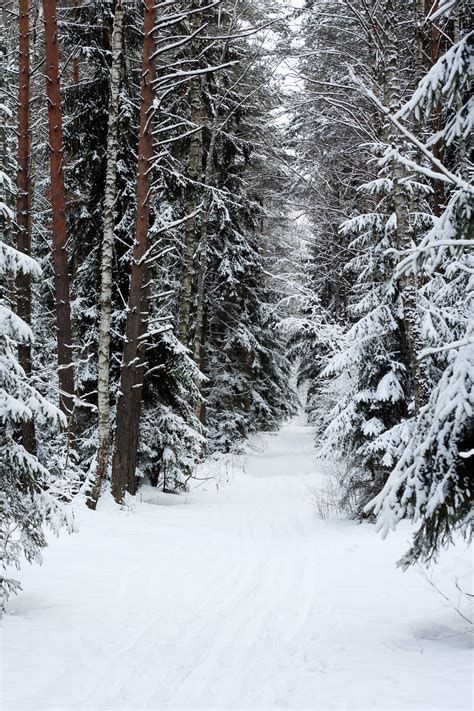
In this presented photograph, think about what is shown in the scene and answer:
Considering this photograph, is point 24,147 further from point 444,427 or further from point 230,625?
point 444,427

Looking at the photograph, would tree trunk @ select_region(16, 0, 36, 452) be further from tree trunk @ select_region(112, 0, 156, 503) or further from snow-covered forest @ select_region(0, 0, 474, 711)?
tree trunk @ select_region(112, 0, 156, 503)

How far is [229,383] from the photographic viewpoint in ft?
72.6

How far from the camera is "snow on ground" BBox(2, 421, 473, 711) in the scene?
3.58 metres

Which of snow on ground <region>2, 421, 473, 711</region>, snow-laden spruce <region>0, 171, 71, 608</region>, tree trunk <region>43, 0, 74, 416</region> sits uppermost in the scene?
tree trunk <region>43, 0, 74, 416</region>

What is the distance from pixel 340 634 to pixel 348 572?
228 cm

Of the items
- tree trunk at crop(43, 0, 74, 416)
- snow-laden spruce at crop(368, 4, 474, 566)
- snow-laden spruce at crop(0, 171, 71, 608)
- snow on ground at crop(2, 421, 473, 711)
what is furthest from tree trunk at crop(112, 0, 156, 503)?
snow-laden spruce at crop(368, 4, 474, 566)

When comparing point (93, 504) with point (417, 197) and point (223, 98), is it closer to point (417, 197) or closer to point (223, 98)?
point (417, 197)

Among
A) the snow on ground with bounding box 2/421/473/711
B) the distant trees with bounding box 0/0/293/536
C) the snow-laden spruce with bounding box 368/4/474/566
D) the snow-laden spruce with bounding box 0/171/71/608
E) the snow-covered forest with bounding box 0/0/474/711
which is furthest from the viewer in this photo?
the distant trees with bounding box 0/0/293/536

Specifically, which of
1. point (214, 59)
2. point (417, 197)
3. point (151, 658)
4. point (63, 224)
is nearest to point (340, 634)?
point (151, 658)

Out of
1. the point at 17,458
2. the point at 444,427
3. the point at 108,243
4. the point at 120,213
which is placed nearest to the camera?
the point at 444,427

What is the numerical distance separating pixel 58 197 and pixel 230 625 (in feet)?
27.5

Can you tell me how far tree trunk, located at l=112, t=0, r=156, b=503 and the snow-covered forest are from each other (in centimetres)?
5

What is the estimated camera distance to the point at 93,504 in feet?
33.3

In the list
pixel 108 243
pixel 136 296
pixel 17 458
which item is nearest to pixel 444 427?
pixel 17 458
